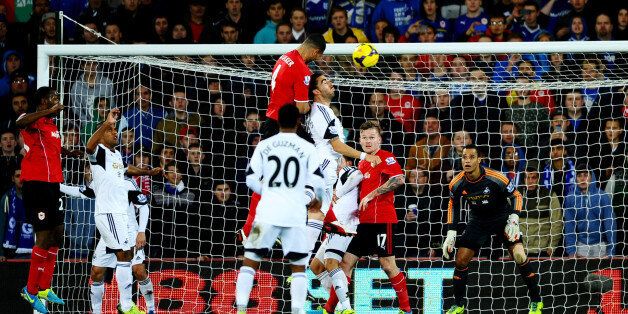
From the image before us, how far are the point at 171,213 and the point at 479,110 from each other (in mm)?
4108

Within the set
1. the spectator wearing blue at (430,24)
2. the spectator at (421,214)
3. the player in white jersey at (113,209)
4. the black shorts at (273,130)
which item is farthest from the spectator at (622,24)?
the player in white jersey at (113,209)

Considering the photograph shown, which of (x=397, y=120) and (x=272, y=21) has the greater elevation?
(x=272, y=21)

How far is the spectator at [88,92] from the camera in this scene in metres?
15.0

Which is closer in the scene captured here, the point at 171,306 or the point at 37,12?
the point at 171,306

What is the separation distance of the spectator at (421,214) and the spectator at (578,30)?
290 cm

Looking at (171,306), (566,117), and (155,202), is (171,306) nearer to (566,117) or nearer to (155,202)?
(155,202)

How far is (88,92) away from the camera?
1541 cm

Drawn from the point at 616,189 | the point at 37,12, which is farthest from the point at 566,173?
the point at 37,12

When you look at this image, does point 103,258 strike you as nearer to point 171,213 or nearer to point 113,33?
point 171,213

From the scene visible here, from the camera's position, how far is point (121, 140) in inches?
594

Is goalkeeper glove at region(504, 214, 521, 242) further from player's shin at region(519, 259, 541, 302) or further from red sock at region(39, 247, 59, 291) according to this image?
red sock at region(39, 247, 59, 291)

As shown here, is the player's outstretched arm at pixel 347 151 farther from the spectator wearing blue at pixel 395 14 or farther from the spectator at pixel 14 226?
the spectator wearing blue at pixel 395 14

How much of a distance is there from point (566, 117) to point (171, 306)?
17.9 ft

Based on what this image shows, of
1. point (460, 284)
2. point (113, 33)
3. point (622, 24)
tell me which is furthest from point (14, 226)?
point (622, 24)
